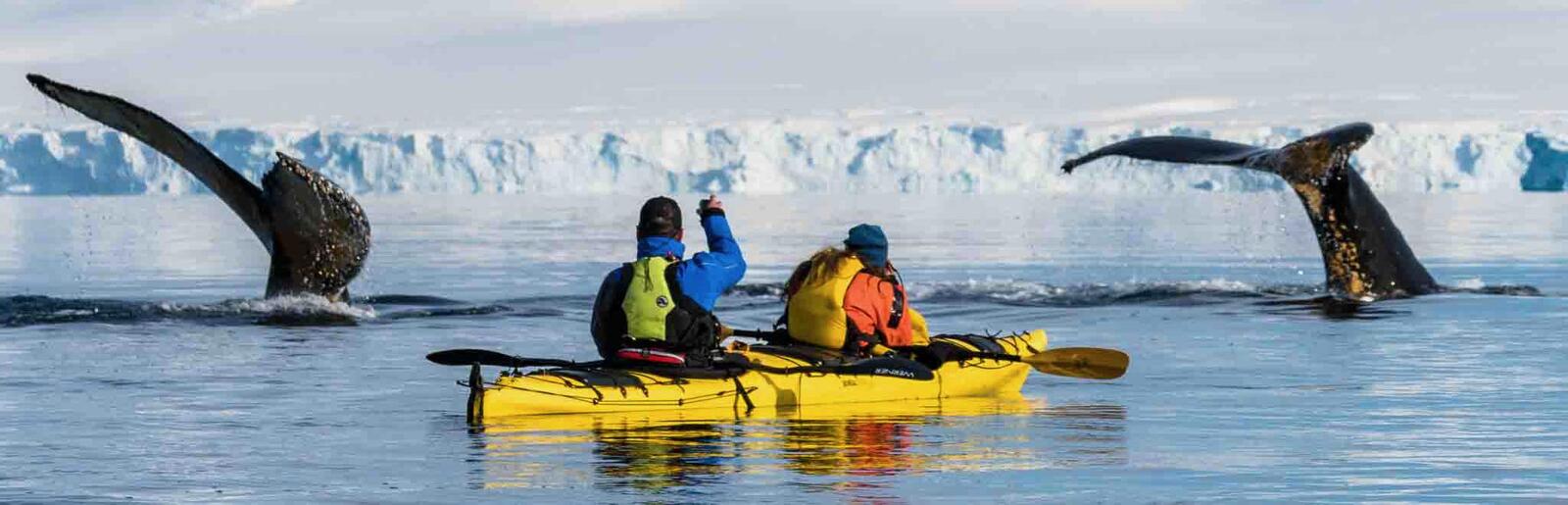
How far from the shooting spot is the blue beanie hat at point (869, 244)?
15.2 metres

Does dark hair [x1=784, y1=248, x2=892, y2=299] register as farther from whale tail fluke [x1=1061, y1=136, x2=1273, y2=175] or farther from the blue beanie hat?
whale tail fluke [x1=1061, y1=136, x2=1273, y2=175]

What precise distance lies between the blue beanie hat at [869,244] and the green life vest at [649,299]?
153 centimetres

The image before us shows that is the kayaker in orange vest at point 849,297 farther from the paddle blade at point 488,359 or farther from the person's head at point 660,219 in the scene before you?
the paddle blade at point 488,359

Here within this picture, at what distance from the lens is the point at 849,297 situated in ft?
50.4

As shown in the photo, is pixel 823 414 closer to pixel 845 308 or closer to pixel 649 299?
pixel 845 308

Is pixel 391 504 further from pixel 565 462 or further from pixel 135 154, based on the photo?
pixel 135 154

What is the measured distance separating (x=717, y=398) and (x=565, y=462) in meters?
2.49

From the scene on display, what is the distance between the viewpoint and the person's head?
14203 millimetres

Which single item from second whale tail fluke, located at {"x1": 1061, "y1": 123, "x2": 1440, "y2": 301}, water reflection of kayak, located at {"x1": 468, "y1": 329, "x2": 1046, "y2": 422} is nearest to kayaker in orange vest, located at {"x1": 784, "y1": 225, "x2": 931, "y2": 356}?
water reflection of kayak, located at {"x1": 468, "y1": 329, "x2": 1046, "y2": 422}

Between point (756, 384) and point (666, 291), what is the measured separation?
921 mm

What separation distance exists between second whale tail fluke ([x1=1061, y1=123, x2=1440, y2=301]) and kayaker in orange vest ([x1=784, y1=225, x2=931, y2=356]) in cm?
549

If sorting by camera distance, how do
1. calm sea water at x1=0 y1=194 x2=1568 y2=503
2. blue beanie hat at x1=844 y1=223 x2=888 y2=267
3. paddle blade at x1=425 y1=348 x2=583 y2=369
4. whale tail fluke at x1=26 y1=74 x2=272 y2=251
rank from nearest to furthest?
calm sea water at x1=0 y1=194 x2=1568 y2=503 → paddle blade at x1=425 y1=348 x2=583 y2=369 → blue beanie hat at x1=844 y1=223 x2=888 y2=267 → whale tail fluke at x1=26 y1=74 x2=272 y2=251

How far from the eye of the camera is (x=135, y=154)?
188 meters

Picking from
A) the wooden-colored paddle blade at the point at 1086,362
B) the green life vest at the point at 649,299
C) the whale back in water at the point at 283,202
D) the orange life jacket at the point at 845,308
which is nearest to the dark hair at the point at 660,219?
the green life vest at the point at 649,299
